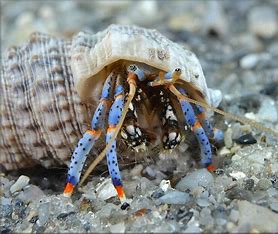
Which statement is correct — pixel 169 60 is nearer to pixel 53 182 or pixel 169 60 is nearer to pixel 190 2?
pixel 53 182

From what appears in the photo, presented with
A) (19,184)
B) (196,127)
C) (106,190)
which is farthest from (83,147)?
(196,127)

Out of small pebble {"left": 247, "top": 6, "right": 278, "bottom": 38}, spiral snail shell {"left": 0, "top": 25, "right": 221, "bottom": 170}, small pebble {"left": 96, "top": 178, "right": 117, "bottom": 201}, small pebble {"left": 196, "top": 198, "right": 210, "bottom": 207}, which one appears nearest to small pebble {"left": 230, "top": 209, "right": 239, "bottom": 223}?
small pebble {"left": 196, "top": 198, "right": 210, "bottom": 207}

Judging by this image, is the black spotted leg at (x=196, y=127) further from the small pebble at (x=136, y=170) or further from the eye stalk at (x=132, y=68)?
the small pebble at (x=136, y=170)

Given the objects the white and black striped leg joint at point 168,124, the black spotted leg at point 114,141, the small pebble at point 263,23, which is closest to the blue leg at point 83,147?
the black spotted leg at point 114,141

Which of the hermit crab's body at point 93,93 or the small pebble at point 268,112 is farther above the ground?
the hermit crab's body at point 93,93

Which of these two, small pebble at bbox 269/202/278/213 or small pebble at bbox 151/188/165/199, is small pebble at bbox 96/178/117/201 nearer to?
small pebble at bbox 151/188/165/199

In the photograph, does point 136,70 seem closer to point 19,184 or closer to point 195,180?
point 195,180
